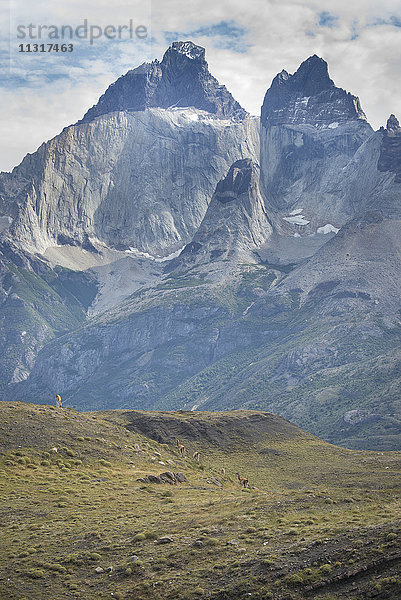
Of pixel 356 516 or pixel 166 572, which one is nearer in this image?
pixel 166 572

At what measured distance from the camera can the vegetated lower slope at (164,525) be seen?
45.8 metres

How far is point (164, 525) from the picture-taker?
59.2 m

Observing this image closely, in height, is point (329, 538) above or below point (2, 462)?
below

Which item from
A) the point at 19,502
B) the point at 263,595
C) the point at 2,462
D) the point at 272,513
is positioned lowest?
the point at 263,595

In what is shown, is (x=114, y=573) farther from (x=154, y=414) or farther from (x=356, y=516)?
(x=154, y=414)

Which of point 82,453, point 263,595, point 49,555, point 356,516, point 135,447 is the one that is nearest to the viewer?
point 263,595

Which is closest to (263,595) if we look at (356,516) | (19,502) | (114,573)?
(114,573)

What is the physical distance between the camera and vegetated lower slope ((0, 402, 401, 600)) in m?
→ 45.8

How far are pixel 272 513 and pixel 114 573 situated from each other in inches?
664

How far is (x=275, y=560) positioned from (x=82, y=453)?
45720 millimetres

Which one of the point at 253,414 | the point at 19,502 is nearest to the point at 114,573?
the point at 19,502

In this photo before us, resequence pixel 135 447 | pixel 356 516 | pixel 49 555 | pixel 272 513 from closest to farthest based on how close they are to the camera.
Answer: pixel 49 555, pixel 356 516, pixel 272 513, pixel 135 447

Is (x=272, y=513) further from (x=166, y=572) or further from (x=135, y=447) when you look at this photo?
(x=135, y=447)

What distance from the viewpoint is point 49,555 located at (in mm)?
52750
